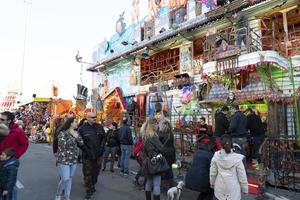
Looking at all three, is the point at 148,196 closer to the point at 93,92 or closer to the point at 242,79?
the point at 242,79

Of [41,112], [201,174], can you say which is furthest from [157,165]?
[41,112]

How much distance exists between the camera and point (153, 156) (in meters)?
6.40

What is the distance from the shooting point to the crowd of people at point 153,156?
5156 mm

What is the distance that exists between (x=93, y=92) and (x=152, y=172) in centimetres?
2123

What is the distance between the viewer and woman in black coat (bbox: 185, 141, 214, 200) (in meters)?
5.67

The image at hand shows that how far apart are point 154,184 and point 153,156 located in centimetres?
50

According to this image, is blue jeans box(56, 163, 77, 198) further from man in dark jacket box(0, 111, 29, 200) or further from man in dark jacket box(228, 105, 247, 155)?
man in dark jacket box(228, 105, 247, 155)

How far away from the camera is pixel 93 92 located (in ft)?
88.4

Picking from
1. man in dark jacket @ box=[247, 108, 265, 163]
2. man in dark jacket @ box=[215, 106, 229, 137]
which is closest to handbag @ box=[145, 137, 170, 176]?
man in dark jacket @ box=[215, 106, 229, 137]

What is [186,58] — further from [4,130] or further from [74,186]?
[4,130]

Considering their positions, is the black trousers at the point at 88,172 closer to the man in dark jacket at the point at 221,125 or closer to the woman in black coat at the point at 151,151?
the woman in black coat at the point at 151,151

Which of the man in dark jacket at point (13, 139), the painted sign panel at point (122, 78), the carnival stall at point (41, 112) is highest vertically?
the painted sign panel at point (122, 78)

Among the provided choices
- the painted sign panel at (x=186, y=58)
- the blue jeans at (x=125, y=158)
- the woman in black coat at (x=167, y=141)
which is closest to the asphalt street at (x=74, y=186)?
the blue jeans at (x=125, y=158)

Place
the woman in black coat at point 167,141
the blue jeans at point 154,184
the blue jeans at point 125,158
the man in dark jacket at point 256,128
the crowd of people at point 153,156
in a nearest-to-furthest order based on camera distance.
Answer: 1. the crowd of people at point 153,156
2. the blue jeans at point 154,184
3. the woman in black coat at point 167,141
4. the man in dark jacket at point 256,128
5. the blue jeans at point 125,158
